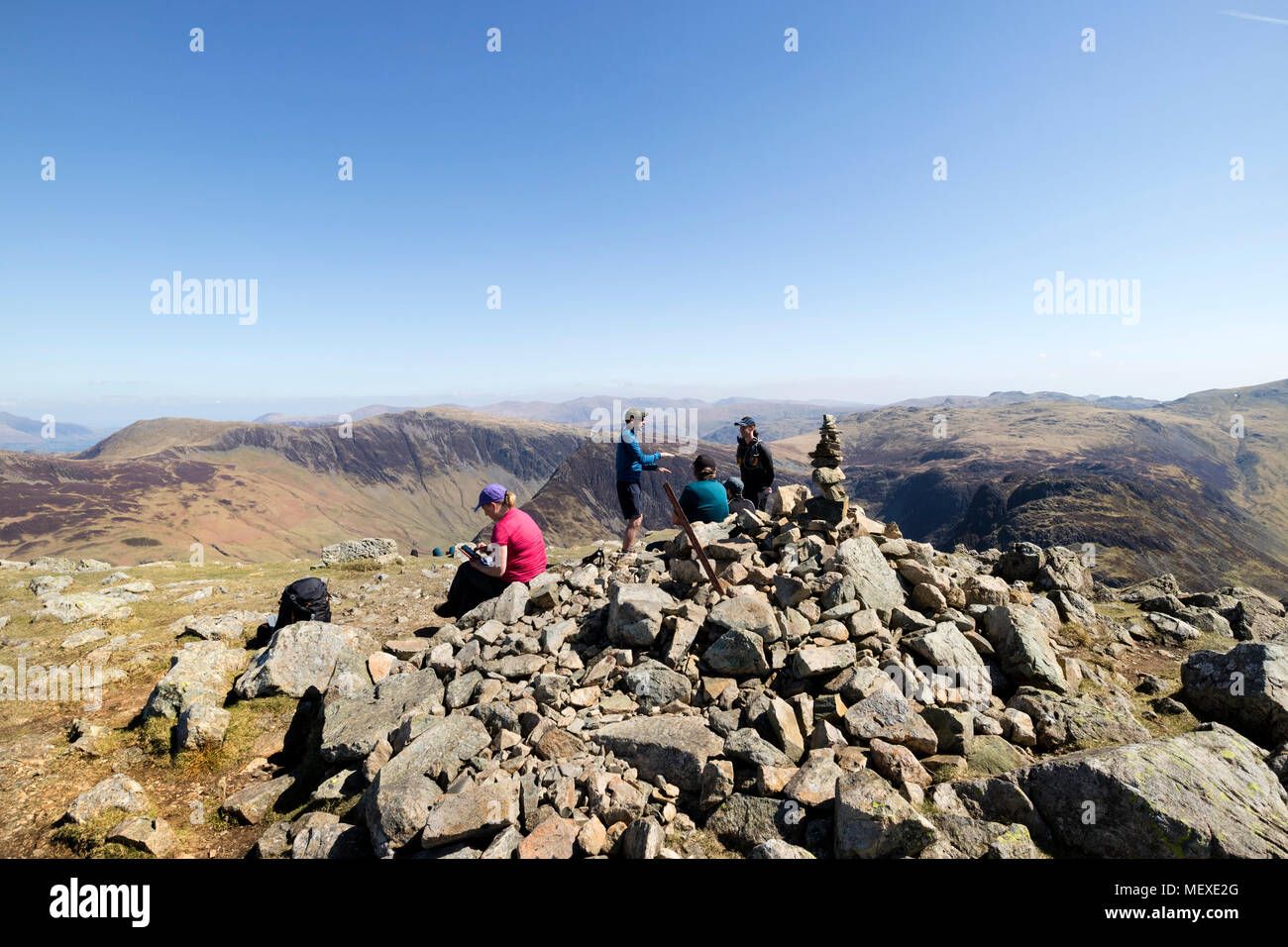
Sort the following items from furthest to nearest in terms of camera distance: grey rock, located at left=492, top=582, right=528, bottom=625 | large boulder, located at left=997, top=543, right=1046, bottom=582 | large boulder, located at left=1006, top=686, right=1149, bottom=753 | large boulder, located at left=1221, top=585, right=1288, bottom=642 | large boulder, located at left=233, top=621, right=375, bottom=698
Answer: large boulder, located at left=997, top=543, right=1046, bottom=582 → large boulder, located at left=1221, top=585, right=1288, bottom=642 → grey rock, located at left=492, top=582, right=528, bottom=625 → large boulder, located at left=233, top=621, right=375, bottom=698 → large boulder, located at left=1006, top=686, right=1149, bottom=753

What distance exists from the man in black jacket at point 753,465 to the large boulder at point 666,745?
27.9 feet

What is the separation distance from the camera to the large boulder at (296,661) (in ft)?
30.7

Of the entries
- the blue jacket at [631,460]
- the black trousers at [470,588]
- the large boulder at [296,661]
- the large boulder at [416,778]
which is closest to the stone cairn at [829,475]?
the blue jacket at [631,460]

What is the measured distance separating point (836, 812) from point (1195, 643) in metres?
10.7

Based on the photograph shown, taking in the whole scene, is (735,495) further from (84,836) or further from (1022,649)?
(84,836)

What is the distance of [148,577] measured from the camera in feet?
68.9

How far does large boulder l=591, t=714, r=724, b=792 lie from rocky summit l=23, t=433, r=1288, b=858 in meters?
0.03

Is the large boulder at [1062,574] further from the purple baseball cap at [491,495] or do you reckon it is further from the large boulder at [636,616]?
the purple baseball cap at [491,495]

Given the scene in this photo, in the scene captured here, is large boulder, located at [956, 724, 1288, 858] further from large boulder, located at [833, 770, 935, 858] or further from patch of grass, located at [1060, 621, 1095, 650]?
patch of grass, located at [1060, 621, 1095, 650]

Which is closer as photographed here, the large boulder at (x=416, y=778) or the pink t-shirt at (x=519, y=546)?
the large boulder at (x=416, y=778)

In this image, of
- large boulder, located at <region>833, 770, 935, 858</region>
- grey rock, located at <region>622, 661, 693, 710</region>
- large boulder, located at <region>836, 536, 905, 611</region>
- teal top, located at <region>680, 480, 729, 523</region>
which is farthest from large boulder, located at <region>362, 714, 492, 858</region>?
teal top, located at <region>680, 480, 729, 523</region>

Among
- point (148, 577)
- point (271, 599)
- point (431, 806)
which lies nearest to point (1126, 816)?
point (431, 806)

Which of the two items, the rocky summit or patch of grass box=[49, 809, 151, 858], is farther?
patch of grass box=[49, 809, 151, 858]

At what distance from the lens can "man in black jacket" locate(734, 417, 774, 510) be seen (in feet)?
46.8
